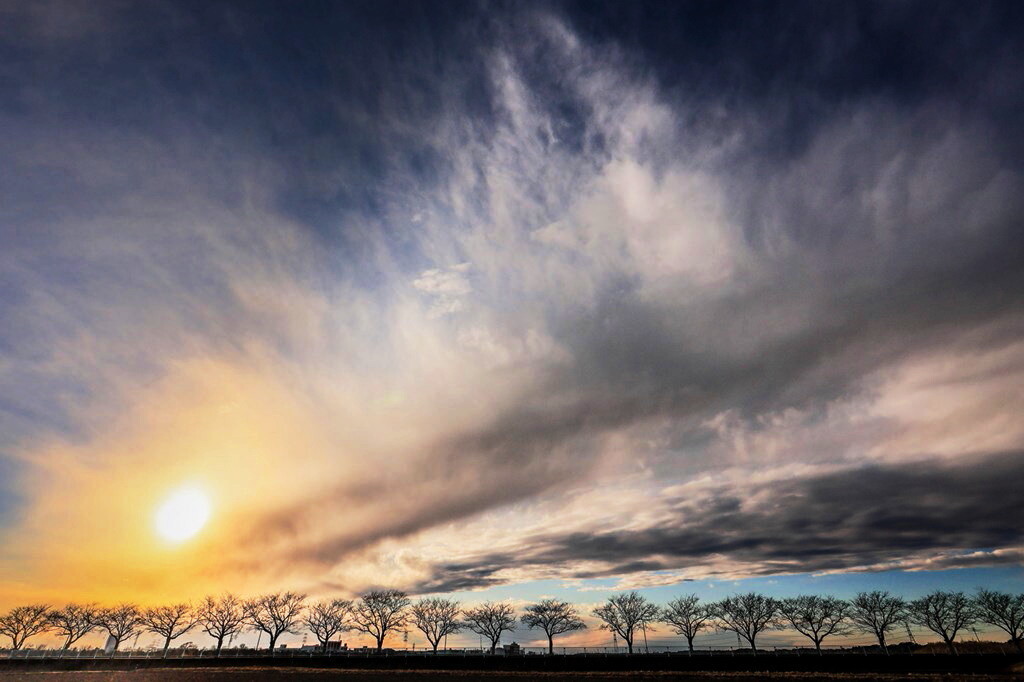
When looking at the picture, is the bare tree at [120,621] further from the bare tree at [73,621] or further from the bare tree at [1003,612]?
the bare tree at [1003,612]

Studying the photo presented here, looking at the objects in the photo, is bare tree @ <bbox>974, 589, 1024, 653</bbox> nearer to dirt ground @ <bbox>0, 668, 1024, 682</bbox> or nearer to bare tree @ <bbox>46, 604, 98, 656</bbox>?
dirt ground @ <bbox>0, 668, 1024, 682</bbox>

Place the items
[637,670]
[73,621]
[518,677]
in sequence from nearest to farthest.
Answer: [518,677], [637,670], [73,621]

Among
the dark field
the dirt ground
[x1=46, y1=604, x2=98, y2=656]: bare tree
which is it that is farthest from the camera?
[x1=46, y1=604, x2=98, y2=656]: bare tree

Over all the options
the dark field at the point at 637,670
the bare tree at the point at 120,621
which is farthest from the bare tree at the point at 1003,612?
the bare tree at the point at 120,621

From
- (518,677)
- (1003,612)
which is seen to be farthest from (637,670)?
(1003,612)

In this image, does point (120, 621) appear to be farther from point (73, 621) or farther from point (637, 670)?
point (637, 670)

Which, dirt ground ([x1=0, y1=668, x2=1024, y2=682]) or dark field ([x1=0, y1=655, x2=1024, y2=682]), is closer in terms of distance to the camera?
dirt ground ([x1=0, y1=668, x2=1024, y2=682])

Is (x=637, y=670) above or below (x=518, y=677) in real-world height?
below

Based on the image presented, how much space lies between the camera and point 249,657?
130375 millimetres

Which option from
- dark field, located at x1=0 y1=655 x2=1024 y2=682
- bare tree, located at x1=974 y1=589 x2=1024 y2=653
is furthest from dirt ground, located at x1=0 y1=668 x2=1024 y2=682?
bare tree, located at x1=974 y1=589 x2=1024 y2=653

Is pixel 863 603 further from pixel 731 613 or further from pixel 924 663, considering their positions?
pixel 924 663

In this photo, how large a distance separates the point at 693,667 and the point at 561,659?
32290mm

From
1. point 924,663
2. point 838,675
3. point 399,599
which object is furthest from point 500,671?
point 399,599

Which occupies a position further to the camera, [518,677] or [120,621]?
[120,621]
